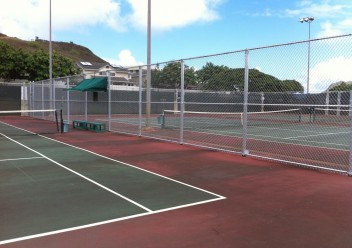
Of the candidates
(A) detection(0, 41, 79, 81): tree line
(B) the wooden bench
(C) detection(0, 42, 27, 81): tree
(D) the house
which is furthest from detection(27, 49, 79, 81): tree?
(B) the wooden bench

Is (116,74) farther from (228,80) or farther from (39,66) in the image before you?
(228,80)

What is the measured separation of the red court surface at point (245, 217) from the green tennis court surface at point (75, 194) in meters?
0.33

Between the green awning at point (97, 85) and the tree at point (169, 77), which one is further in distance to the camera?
the green awning at point (97, 85)

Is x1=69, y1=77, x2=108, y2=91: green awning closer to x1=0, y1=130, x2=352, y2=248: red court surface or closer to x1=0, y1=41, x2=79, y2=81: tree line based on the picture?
x1=0, y1=130, x2=352, y2=248: red court surface

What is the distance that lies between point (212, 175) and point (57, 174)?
135 inches

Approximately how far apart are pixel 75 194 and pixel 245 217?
304 centimetres

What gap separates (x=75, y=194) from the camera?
6.85m

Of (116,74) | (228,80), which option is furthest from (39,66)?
(228,80)

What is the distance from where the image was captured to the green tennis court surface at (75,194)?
17.6 ft

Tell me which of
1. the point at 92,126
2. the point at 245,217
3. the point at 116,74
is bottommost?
the point at 245,217

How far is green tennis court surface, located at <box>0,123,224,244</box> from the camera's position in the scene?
538 centimetres

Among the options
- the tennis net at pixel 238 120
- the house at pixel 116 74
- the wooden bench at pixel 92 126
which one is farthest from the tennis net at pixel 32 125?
the tennis net at pixel 238 120

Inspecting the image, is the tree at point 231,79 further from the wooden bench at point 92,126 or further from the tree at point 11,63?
the tree at point 11,63

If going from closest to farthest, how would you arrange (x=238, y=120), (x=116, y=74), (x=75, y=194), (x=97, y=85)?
(x=75, y=194) < (x=97, y=85) < (x=238, y=120) < (x=116, y=74)
